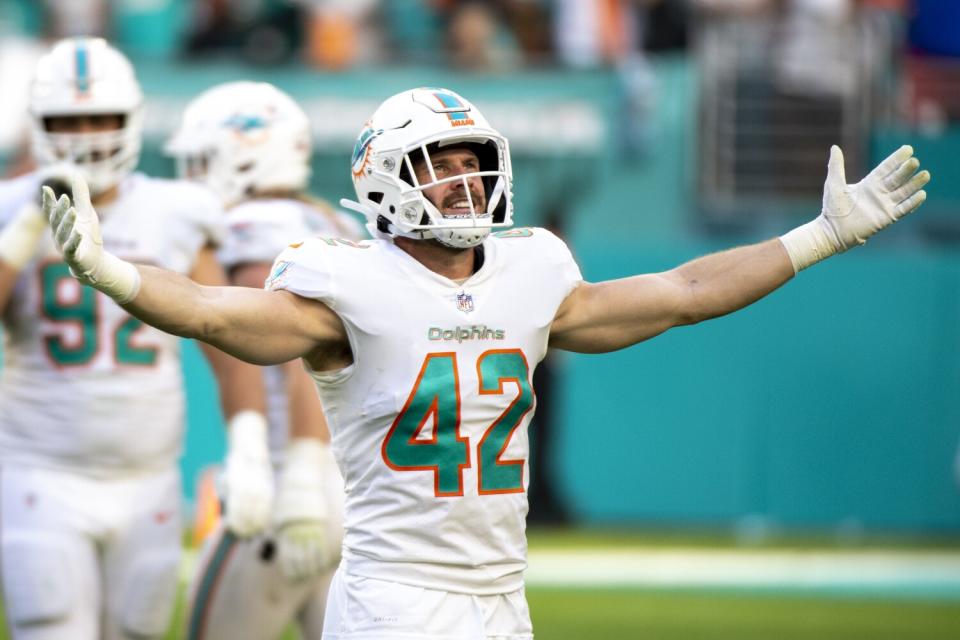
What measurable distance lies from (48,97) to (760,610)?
4.96 m

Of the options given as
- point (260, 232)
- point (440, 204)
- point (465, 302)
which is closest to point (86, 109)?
point (260, 232)

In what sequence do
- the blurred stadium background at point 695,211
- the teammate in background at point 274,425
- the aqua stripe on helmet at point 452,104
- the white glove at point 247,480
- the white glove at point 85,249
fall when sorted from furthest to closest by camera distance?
1. the blurred stadium background at point 695,211
2. the teammate in background at point 274,425
3. the white glove at point 247,480
4. the aqua stripe on helmet at point 452,104
5. the white glove at point 85,249

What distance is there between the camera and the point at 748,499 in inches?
440

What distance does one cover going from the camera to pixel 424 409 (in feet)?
11.5

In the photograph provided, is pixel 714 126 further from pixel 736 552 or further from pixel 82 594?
pixel 82 594

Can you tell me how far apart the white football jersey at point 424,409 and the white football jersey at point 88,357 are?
4.43ft

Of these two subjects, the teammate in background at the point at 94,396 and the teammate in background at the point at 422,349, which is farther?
the teammate in background at the point at 94,396

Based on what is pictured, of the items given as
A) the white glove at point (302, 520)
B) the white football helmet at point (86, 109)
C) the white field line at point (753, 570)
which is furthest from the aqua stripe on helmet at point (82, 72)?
the white field line at point (753, 570)

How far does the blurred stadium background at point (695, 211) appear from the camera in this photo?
11.1 m

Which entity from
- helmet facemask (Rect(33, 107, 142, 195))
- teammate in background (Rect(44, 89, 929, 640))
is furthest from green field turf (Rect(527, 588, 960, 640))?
teammate in background (Rect(44, 89, 929, 640))

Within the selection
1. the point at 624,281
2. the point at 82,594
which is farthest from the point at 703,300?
the point at 82,594

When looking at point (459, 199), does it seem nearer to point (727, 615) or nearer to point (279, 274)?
point (279, 274)

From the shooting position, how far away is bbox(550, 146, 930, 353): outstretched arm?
3.80 metres

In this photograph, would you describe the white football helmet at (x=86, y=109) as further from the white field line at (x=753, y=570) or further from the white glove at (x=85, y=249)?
the white field line at (x=753, y=570)
